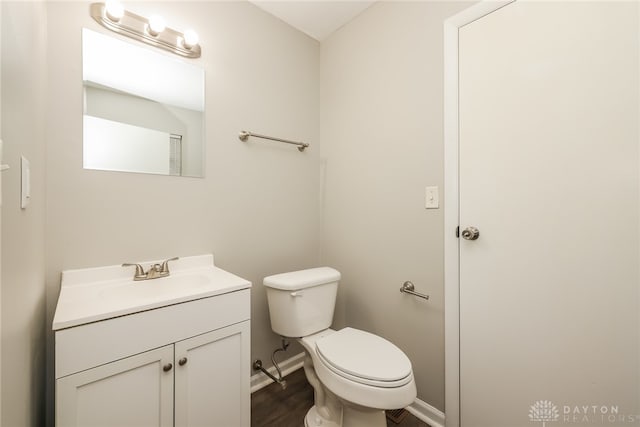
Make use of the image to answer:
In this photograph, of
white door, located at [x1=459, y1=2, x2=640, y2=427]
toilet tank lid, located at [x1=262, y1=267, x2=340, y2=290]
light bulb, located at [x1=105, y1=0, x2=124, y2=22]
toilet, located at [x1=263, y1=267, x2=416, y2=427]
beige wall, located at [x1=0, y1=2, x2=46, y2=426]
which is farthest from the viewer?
toilet tank lid, located at [x1=262, y1=267, x2=340, y2=290]

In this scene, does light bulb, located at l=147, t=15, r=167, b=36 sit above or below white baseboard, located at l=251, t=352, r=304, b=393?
above

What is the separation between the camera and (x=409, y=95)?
1.43 metres

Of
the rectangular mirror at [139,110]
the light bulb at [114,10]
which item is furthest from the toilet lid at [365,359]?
the light bulb at [114,10]

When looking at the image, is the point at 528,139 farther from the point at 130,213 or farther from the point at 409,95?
the point at 130,213

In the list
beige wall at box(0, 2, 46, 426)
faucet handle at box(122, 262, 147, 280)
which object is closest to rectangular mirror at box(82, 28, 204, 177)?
beige wall at box(0, 2, 46, 426)

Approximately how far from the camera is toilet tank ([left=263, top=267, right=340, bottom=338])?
1399 mm

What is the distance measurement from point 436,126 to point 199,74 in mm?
1283

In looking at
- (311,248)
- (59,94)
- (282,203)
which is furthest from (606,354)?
(59,94)

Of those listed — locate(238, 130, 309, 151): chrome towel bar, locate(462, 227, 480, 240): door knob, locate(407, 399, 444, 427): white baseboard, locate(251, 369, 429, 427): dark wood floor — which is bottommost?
locate(251, 369, 429, 427): dark wood floor

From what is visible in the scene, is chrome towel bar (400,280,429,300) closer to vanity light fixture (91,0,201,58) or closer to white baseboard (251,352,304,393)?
white baseboard (251,352,304,393)

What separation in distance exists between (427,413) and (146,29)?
237 cm

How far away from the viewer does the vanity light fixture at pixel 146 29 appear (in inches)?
45.1

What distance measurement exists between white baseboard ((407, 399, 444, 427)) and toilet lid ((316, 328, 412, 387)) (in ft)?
1.53

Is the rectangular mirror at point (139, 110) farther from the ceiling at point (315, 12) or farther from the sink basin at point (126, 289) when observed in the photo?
the ceiling at point (315, 12)
